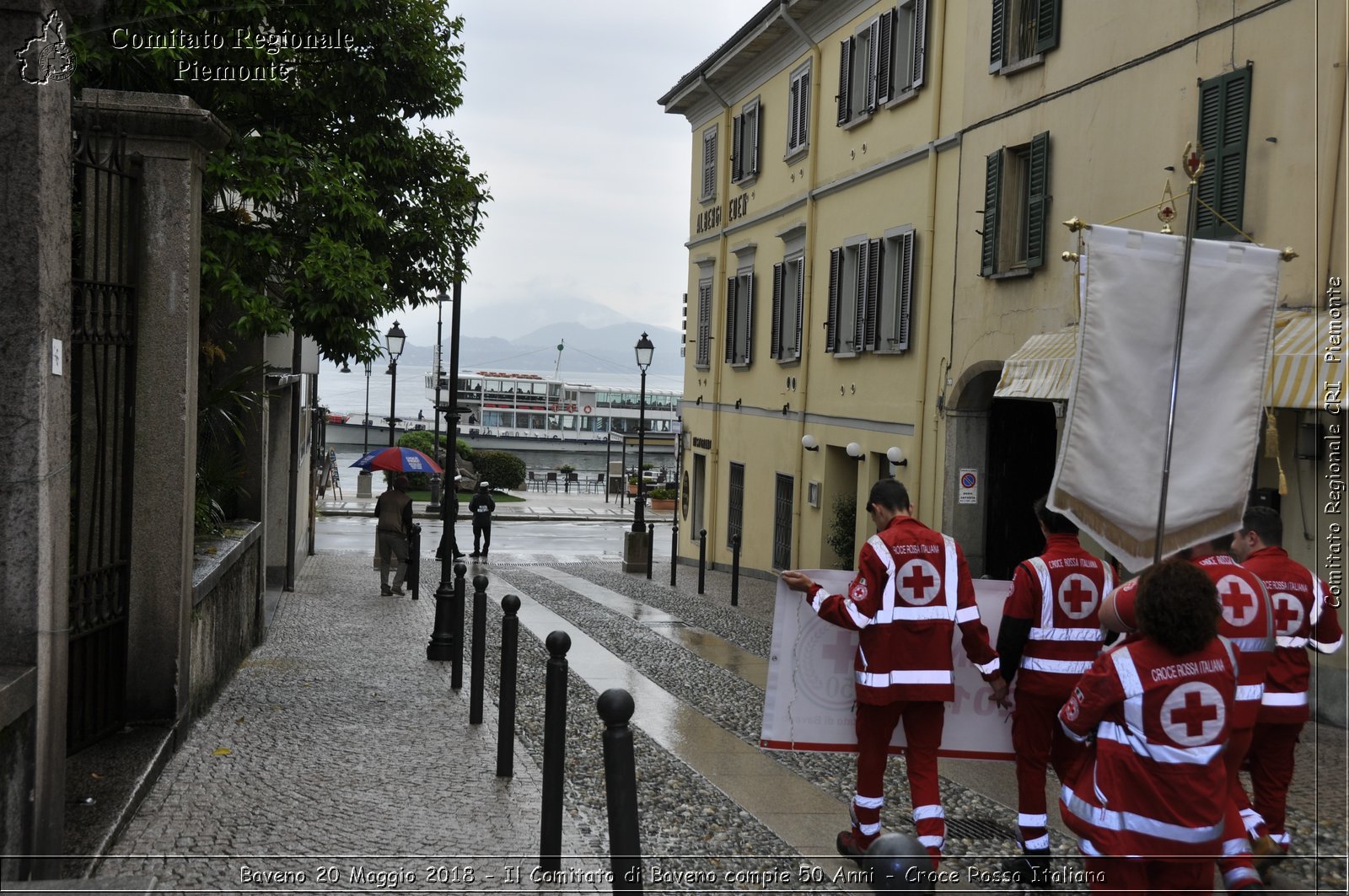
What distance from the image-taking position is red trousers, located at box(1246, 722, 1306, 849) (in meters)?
5.97

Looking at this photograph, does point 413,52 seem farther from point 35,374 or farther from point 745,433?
point 745,433

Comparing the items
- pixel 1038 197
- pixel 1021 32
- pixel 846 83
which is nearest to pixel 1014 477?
pixel 1038 197

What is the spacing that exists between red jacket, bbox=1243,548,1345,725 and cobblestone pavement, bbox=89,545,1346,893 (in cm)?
76

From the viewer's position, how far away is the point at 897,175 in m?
18.0

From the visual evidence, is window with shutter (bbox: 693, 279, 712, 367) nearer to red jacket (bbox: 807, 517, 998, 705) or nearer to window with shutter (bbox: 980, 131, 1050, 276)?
window with shutter (bbox: 980, 131, 1050, 276)

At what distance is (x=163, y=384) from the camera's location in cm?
683

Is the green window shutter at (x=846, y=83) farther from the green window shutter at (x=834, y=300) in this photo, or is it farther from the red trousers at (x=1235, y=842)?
the red trousers at (x=1235, y=842)

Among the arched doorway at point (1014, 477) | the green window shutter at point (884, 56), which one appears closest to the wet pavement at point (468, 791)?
the arched doorway at point (1014, 477)

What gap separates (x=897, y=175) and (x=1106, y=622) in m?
13.8

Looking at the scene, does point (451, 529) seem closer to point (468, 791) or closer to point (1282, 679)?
point (468, 791)

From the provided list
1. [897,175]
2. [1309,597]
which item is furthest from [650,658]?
[897,175]

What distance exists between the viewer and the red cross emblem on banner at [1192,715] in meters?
3.88

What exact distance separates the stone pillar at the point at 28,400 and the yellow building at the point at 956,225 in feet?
15.4

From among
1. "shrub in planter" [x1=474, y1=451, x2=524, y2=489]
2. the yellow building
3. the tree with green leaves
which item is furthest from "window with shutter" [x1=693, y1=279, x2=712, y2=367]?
"shrub in planter" [x1=474, y1=451, x2=524, y2=489]
